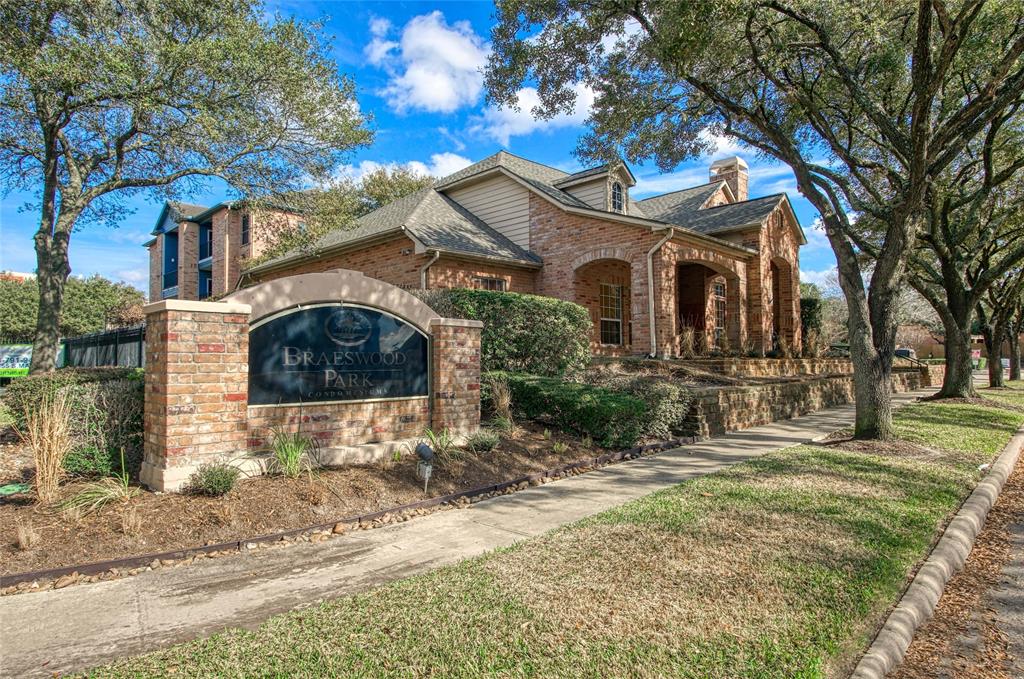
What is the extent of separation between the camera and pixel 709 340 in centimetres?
1986

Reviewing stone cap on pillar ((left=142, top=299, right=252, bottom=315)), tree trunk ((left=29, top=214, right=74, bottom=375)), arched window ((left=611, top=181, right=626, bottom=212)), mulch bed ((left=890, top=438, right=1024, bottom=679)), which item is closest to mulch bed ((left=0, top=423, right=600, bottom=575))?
stone cap on pillar ((left=142, top=299, right=252, bottom=315))

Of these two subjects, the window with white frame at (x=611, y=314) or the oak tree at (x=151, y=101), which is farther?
the window with white frame at (x=611, y=314)

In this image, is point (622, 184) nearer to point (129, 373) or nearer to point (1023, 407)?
point (1023, 407)

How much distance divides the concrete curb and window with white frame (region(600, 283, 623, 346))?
11.9 metres

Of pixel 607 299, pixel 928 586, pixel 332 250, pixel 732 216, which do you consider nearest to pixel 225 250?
pixel 332 250

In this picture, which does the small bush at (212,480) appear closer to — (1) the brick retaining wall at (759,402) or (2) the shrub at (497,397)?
(2) the shrub at (497,397)

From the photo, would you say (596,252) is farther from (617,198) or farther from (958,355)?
(958,355)

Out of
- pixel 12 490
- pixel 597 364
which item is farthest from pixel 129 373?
pixel 597 364

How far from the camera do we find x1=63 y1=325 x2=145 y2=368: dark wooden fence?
1154 cm

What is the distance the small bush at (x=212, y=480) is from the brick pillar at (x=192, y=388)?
0.32 ft

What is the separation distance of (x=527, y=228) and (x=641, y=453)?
1106 centimetres

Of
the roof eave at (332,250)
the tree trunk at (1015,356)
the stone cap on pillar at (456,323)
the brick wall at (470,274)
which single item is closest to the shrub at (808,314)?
the brick wall at (470,274)

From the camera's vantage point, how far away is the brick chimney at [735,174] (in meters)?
26.8

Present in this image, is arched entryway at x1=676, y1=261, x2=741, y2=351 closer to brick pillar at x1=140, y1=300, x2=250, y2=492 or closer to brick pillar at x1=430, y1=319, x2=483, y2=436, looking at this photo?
brick pillar at x1=430, y1=319, x2=483, y2=436
